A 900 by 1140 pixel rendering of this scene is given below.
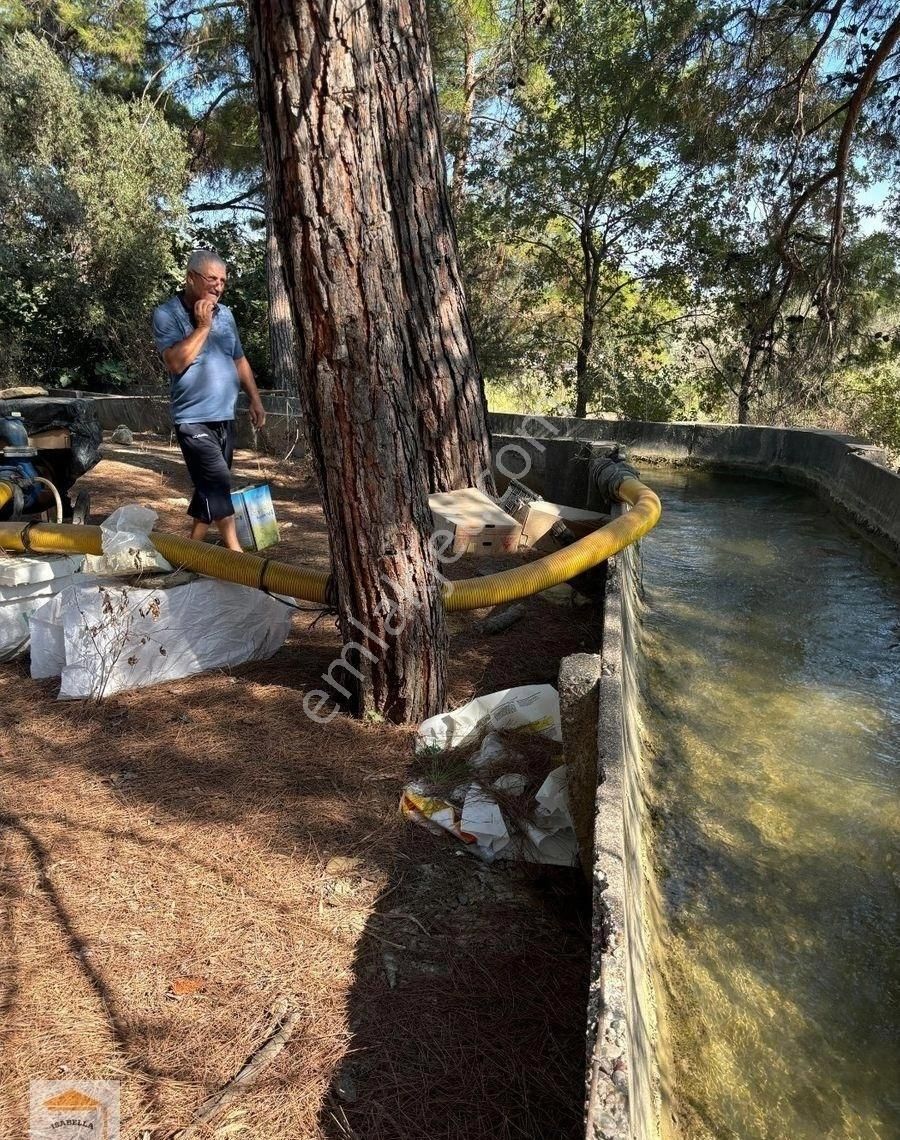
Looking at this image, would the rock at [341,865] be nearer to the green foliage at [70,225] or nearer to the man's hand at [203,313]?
the man's hand at [203,313]

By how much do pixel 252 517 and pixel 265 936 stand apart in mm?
3371

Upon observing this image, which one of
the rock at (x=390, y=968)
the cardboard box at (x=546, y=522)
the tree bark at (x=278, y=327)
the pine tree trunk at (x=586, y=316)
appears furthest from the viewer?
the pine tree trunk at (x=586, y=316)

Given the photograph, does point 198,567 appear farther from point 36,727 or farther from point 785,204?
point 785,204

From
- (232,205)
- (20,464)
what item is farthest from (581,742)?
(232,205)

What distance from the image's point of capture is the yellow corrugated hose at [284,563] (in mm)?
3578

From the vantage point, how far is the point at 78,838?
7.98 ft

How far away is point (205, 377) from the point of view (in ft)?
13.7

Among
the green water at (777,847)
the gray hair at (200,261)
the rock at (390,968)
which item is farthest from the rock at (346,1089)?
the gray hair at (200,261)

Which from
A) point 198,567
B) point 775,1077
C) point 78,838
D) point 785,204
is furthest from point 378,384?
point 785,204

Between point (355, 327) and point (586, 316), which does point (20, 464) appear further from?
point (586, 316)

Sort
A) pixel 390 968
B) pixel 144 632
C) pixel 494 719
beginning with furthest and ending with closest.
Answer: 1. pixel 144 632
2. pixel 494 719
3. pixel 390 968

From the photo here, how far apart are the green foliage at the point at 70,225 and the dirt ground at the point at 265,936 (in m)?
11.2

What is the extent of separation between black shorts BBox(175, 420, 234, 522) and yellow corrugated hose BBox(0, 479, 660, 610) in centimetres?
66

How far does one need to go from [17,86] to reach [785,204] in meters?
12.7
